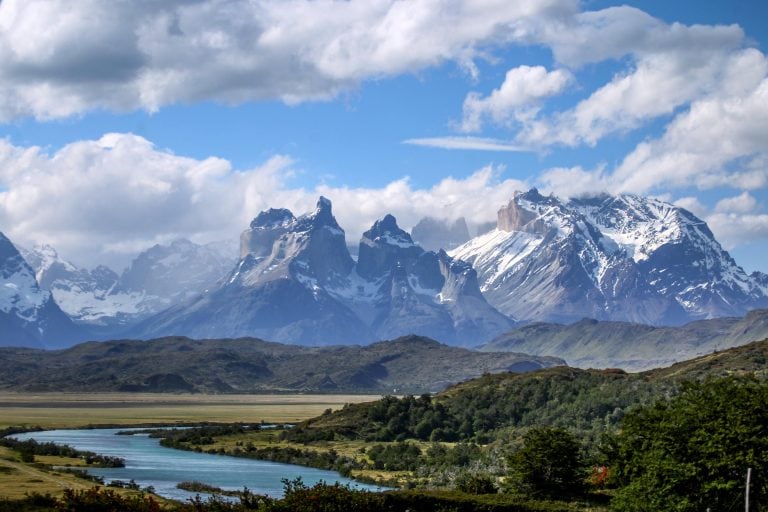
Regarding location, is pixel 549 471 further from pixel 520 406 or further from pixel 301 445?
pixel 301 445

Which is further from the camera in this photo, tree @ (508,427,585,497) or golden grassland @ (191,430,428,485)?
golden grassland @ (191,430,428,485)

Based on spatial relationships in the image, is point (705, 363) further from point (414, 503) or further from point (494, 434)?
point (414, 503)

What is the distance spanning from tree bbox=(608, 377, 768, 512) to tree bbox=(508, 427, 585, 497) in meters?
10.6

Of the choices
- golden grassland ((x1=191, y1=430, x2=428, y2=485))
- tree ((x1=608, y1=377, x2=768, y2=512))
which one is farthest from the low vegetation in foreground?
golden grassland ((x1=191, y1=430, x2=428, y2=485))

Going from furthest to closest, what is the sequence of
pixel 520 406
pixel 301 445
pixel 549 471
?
1. pixel 520 406
2. pixel 301 445
3. pixel 549 471

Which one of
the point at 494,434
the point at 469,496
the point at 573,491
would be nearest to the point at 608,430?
the point at 494,434

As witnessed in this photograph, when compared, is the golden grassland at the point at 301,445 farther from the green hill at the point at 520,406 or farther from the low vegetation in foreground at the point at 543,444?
the green hill at the point at 520,406

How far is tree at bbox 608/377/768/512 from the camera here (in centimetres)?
5525

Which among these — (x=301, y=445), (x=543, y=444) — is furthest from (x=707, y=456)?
(x=301, y=445)

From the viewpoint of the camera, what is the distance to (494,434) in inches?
5217

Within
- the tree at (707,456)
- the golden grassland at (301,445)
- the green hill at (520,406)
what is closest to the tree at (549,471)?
the tree at (707,456)

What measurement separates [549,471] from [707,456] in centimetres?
1833

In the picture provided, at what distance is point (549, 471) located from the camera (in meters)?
73.2

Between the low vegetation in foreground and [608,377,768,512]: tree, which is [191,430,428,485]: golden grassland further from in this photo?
[608,377,768,512]: tree
